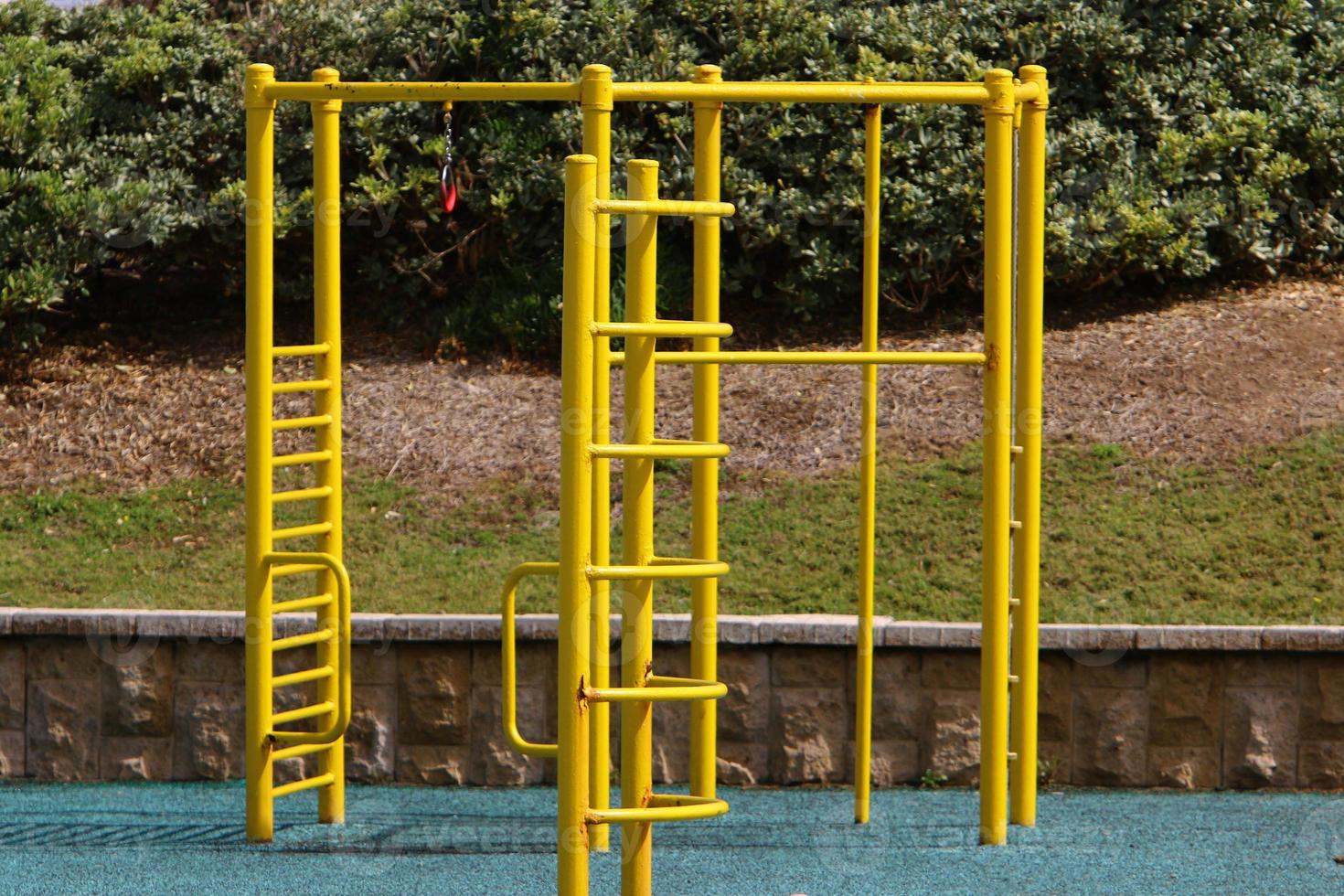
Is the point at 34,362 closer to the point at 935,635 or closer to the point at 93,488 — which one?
the point at 93,488

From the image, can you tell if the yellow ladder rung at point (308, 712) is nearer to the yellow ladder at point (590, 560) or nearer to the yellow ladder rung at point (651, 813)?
the yellow ladder at point (590, 560)

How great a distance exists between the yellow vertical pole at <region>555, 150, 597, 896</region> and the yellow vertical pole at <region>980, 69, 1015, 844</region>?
79.2 inches

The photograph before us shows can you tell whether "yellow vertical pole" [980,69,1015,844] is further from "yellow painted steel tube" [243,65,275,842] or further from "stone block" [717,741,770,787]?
"yellow painted steel tube" [243,65,275,842]

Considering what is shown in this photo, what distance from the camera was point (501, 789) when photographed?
6.86 m

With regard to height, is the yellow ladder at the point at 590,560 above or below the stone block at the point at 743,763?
above

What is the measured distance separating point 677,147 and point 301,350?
4631 mm

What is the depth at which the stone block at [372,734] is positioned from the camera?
688 cm

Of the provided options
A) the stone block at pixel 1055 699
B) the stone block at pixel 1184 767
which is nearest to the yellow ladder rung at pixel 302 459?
the stone block at pixel 1055 699

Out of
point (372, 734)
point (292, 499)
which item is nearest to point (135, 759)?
point (372, 734)

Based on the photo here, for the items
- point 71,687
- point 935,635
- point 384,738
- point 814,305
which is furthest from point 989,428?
point 814,305

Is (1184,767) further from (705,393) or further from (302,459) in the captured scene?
(302,459)

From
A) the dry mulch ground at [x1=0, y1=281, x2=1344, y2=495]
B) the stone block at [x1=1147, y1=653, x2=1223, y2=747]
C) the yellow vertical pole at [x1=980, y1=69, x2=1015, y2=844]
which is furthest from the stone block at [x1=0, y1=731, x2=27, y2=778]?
the stone block at [x1=1147, y1=653, x2=1223, y2=747]

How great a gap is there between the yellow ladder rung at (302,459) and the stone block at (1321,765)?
12.2 ft

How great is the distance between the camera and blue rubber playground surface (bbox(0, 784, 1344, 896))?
537 centimetres
